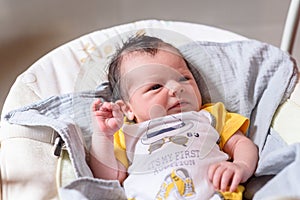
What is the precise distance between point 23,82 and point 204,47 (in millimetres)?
311

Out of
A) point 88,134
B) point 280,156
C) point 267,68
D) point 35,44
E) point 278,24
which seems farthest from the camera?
point 278,24

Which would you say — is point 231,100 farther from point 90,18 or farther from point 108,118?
point 90,18

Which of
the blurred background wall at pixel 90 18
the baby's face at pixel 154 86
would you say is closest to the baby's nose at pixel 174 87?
the baby's face at pixel 154 86

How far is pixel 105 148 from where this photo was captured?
30.6 inches

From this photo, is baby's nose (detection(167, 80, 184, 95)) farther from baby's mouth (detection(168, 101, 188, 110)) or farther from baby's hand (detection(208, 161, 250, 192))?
baby's hand (detection(208, 161, 250, 192))

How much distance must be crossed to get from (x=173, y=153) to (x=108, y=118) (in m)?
0.10

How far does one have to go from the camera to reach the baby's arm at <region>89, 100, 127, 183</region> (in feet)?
2.53

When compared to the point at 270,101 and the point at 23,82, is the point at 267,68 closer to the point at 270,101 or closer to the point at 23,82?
the point at 270,101

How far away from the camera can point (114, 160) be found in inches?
30.7

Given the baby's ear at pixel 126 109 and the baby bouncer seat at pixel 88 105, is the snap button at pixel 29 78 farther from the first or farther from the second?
the baby's ear at pixel 126 109

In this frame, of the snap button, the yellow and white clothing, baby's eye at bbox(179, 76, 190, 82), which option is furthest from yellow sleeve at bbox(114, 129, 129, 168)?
the snap button

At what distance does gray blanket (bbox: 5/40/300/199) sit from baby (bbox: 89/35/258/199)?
3cm

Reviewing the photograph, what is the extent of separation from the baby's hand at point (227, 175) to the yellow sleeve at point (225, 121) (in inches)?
3.0

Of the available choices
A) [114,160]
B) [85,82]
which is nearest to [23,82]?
[85,82]
